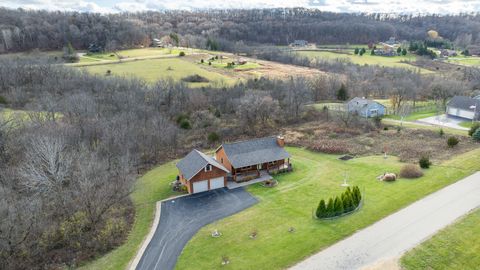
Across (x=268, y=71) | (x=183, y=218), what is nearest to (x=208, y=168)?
(x=183, y=218)

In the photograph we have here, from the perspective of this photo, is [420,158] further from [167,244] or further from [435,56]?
[435,56]

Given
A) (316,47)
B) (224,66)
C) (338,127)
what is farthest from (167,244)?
(316,47)

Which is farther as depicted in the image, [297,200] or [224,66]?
[224,66]

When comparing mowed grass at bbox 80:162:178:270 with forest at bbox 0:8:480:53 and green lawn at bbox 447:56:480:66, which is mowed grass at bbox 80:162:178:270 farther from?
green lawn at bbox 447:56:480:66

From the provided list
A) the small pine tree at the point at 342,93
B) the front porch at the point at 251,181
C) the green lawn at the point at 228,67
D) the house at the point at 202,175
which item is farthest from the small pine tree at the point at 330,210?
the green lawn at the point at 228,67

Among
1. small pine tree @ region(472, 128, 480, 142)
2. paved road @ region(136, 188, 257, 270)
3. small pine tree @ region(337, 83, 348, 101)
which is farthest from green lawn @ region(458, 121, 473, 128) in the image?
paved road @ region(136, 188, 257, 270)

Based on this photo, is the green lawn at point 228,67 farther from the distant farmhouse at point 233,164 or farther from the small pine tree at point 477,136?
the small pine tree at point 477,136
